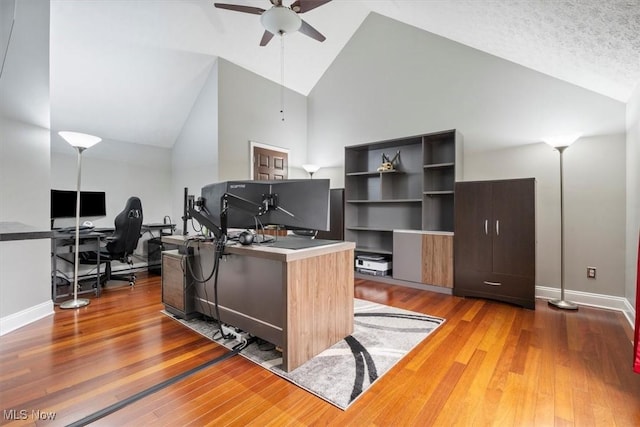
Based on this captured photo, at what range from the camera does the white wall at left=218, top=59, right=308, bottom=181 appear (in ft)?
14.4

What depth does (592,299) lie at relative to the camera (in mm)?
3135

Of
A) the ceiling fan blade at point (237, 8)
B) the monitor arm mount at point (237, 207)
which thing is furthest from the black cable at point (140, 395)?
the ceiling fan blade at point (237, 8)

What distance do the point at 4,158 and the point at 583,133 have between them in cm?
578

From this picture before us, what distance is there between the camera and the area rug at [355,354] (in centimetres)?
171

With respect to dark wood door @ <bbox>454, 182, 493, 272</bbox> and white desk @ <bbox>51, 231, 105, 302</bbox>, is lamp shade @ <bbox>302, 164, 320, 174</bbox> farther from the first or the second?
white desk @ <bbox>51, 231, 105, 302</bbox>

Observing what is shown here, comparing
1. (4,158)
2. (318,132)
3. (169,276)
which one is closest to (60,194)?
(4,158)

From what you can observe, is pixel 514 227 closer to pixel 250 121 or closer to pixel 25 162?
pixel 250 121

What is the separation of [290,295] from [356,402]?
698 millimetres

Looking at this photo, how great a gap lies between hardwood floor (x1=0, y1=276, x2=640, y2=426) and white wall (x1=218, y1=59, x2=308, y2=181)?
264 centimetres

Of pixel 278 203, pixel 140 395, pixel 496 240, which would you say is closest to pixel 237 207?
pixel 278 203

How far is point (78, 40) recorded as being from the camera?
11.0 ft

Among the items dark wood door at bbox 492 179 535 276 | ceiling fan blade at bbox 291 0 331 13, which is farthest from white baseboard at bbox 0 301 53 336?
dark wood door at bbox 492 179 535 276

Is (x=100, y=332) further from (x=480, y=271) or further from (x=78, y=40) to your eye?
(x=480, y=271)

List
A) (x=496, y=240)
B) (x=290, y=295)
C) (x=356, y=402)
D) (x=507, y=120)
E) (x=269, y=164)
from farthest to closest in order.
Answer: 1. (x=269, y=164)
2. (x=507, y=120)
3. (x=496, y=240)
4. (x=290, y=295)
5. (x=356, y=402)
